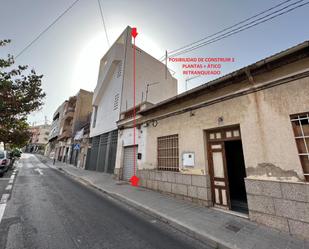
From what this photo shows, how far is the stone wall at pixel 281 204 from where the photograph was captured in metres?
3.43

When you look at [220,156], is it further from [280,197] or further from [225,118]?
[280,197]

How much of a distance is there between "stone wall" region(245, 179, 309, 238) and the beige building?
0.06 ft

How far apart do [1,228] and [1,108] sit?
7731mm

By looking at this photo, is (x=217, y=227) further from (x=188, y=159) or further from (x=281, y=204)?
(x=188, y=159)

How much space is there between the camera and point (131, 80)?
45.0ft

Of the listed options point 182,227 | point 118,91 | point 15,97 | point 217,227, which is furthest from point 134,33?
point 217,227

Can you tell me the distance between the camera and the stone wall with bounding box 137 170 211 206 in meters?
Result: 5.39

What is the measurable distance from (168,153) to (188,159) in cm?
134

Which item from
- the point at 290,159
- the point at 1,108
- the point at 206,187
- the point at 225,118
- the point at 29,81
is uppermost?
the point at 29,81

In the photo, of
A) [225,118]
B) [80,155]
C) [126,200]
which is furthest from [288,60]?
[80,155]

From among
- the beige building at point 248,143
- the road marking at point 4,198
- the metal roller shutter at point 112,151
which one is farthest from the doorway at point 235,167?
the road marking at point 4,198

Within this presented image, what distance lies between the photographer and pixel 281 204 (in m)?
3.71

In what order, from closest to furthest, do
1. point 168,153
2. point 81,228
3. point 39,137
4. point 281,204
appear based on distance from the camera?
point 81,228 < point 281,204 < point 168,153 < point 39,137

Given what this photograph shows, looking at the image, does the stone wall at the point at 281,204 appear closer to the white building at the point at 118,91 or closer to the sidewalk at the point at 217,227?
the sidewalk at the point at 217,227
